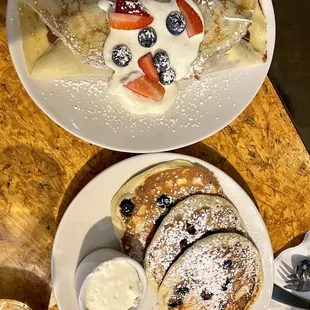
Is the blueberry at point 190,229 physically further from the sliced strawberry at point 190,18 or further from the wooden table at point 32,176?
the sliced strawberry at point 190,18

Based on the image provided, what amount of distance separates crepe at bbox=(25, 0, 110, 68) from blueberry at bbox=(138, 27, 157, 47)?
111 mm

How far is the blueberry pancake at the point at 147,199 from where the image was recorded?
5.65ft

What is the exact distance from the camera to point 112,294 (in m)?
1.59

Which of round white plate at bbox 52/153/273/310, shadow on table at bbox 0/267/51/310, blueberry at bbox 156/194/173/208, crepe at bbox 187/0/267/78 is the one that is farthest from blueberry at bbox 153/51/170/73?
shadow on table at bbox 0/267/51/310

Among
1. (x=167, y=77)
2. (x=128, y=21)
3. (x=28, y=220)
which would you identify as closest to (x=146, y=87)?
(x=167, y=77)

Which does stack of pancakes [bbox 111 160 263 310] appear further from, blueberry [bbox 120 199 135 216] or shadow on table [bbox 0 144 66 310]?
shadow on table [bbox 0 144 66 310]

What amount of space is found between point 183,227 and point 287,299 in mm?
457

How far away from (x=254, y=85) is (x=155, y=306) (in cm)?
72

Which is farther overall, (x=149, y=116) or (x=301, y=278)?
(x=301, y=278)

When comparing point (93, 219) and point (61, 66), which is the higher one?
point (61, 66)

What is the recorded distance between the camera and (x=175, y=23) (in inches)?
61.2

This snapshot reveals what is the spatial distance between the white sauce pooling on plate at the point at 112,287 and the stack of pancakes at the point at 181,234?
11 centimetres

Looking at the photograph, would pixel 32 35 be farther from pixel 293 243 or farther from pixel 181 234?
Answer: pixel 293 243

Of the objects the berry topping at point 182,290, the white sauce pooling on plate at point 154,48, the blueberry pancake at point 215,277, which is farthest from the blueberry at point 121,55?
the berry topping at point 182,290
